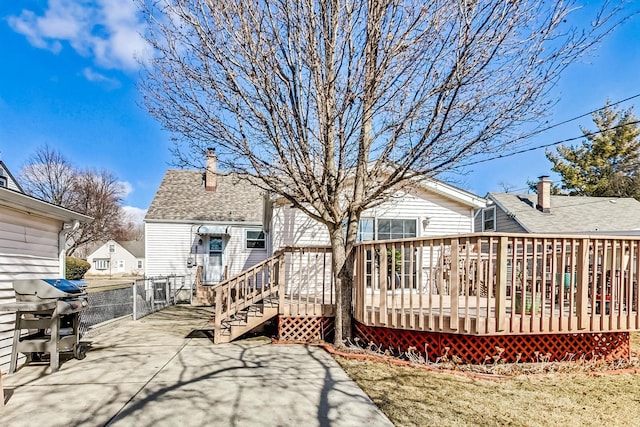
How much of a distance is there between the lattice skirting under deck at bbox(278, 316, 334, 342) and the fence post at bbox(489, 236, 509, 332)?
3.04 meters

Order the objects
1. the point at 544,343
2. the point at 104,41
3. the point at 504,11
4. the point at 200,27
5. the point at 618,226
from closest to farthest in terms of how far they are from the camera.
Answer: the point at 504,11 → the point at 544,343 → the point at 200,27 → the point at 104,41 → the point at 618,226

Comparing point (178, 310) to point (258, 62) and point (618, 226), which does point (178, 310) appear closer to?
point (258, 62)

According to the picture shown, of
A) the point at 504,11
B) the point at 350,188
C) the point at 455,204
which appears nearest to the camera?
the point at 504,11

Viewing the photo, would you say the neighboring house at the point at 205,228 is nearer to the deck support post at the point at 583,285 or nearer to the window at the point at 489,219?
the deck support post at the point at 583,285

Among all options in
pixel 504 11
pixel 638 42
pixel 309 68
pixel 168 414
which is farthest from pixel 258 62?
pixel 638 42

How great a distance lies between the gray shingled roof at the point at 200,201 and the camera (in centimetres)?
1516

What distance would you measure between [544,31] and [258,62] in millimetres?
4036

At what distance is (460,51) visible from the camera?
15.8 ft

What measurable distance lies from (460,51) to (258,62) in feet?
9.60

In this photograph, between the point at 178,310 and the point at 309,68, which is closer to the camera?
the point at 309,68

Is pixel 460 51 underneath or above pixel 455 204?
above

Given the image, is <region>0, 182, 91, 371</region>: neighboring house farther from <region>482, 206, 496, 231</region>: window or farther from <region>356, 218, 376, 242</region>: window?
<region>482, 206, 496, 231</region>: window

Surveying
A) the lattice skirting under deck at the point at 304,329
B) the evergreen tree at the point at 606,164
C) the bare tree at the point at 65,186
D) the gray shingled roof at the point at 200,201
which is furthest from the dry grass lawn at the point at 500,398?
the bare tree at the point at 65,186

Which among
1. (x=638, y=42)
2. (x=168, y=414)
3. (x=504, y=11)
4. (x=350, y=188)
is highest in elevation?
(x=638, y=42)
